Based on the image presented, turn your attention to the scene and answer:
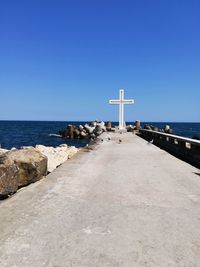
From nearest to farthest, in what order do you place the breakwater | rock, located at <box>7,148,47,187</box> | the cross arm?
rock, located at <box>7,148,47,187</box>, the breakwater, the cross arm

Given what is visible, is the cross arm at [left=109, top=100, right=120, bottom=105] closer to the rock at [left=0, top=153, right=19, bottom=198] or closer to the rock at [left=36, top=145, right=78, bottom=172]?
the rock at [left=36, top=145, right=78, bottom=172]

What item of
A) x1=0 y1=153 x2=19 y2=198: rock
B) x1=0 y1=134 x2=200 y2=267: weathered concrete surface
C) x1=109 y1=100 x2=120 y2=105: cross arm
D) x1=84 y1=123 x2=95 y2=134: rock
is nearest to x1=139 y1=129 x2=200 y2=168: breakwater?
x1=0 y1=134 x2=200 y2=267: weathered concrete surface

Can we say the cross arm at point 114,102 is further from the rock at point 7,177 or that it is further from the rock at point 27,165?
the rock at point 7,177

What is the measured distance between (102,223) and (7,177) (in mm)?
2877

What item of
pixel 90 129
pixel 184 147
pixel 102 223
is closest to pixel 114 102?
pixel 90 129

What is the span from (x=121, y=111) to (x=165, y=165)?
30547 mm

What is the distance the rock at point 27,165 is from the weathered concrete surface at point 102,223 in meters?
0.34

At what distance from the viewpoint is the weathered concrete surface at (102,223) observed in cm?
418

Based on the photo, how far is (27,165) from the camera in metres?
8.74

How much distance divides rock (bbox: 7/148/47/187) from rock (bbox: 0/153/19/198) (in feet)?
2.08

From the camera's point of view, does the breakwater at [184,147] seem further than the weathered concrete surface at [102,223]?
Yes

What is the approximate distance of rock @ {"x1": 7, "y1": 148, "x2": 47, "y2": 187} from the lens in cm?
866

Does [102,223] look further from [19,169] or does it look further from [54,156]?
[54,156]

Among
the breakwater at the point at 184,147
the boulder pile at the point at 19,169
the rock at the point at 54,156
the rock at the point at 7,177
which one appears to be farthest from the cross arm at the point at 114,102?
the rock at the point at 7,177
